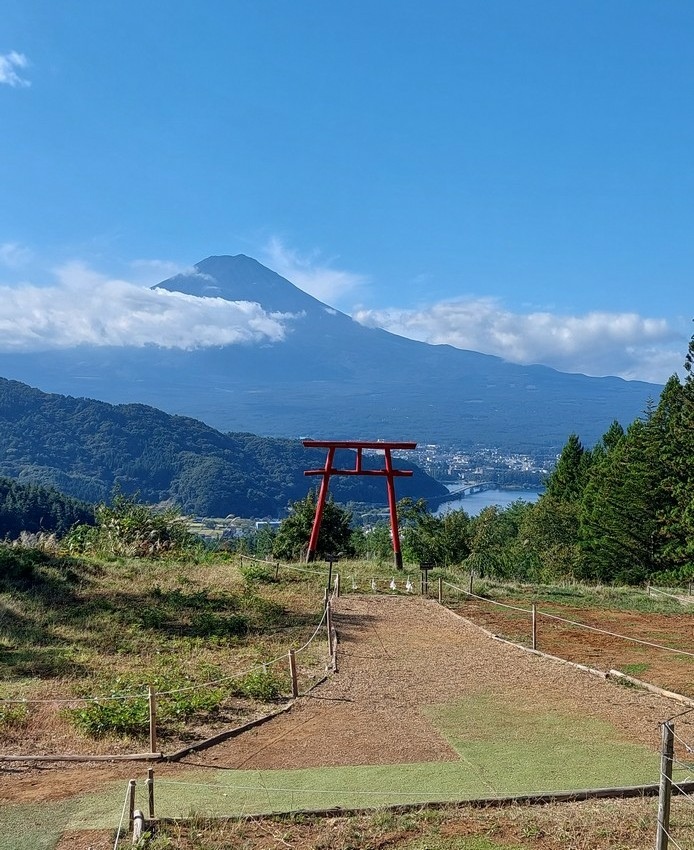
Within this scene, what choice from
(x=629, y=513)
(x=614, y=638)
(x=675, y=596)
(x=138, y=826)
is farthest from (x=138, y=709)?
(x=629, y=513)

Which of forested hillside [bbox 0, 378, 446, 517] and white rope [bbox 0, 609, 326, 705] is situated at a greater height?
forested hillside [bbox 0, 378, 446, 517]

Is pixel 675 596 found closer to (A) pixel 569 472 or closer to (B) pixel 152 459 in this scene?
(A) pixel 569 472

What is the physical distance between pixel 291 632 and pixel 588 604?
791 cm

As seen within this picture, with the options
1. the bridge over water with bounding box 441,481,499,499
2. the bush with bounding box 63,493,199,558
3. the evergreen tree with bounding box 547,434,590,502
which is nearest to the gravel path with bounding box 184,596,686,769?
the bush with bounding box 63,493,199,558

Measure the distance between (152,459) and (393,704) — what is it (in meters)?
79.0

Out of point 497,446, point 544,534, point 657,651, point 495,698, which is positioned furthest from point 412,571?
point 497,446

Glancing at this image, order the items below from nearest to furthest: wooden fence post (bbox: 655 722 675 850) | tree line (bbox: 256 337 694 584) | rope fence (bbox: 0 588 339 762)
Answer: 1. wooden fence post (bbox: 655 722 675 850)
2. rope fence (bbox: 0 588 339 762)
3. tree line (bbox: 256 337 694 584)

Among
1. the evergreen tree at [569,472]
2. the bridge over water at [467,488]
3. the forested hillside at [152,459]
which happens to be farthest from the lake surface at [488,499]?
the evergreen tree at [569,472]

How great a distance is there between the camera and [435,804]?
621 centimetres

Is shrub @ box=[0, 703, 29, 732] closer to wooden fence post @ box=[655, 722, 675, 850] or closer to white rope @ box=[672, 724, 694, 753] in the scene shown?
wooden fence post @ box=[655, 722, 675, 850]

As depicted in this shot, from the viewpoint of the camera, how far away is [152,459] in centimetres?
8500

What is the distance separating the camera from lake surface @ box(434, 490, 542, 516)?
9623 centimetres

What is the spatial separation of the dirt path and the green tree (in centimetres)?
1072

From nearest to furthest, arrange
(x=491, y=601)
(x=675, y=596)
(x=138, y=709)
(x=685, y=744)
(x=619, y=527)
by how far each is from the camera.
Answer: (x=685, y=744), (x=138, y=709), (x=491, y=601), (x=675, y=596), (x=619, y=527)
